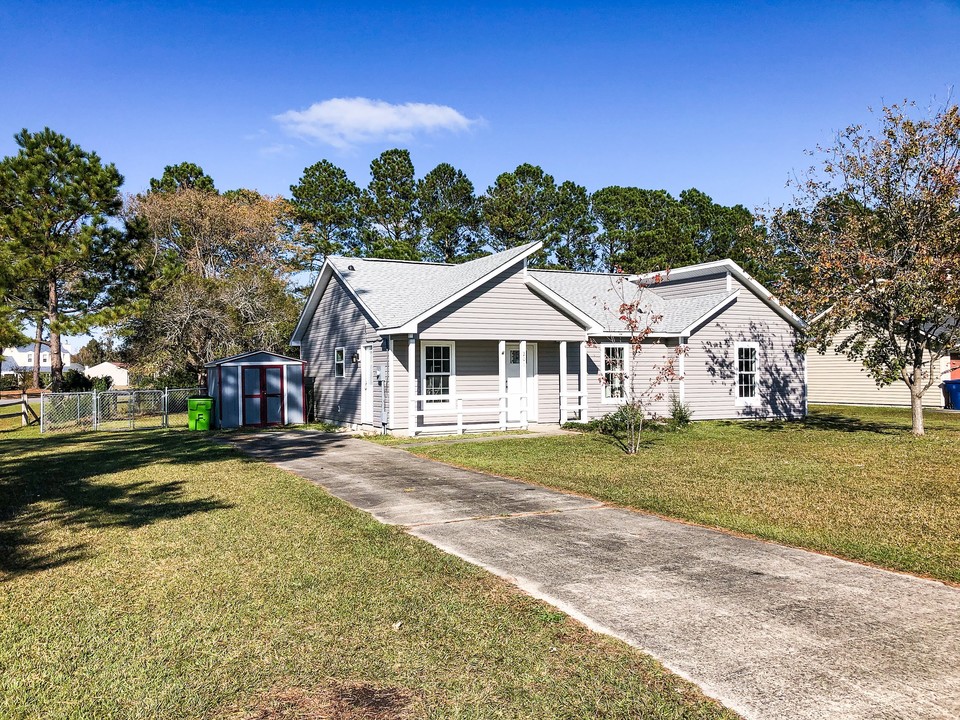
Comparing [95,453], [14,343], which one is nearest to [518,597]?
[95,453]

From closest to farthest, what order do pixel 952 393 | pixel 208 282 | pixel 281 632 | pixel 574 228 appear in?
pixel 281 632
pixel 952 393
pixel 208 282
pixel 574 228

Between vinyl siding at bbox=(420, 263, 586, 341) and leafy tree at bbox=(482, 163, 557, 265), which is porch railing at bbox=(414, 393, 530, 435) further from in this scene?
leafy tree at bbox=(482, 163, 557, 265)

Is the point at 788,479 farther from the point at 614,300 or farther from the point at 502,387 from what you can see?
the point at 614,300

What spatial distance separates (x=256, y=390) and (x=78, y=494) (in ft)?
42.2

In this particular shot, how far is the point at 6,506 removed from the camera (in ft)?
32.5

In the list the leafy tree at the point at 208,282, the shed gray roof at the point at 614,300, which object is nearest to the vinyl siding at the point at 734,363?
the shed gray roof at the point at 614,300

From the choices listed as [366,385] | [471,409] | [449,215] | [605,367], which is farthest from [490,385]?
[449,215]

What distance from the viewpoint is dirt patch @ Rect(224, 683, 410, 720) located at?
3.83 meters

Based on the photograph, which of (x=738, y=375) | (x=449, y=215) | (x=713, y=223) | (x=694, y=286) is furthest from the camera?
(x=713, y=223)

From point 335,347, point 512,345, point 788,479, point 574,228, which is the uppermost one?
point 574,228

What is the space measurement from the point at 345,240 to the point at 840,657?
49.5m

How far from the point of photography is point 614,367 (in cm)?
2341

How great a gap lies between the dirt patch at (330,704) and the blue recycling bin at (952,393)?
31.7 m

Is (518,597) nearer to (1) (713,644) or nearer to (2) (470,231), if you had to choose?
(1) (713,644)
